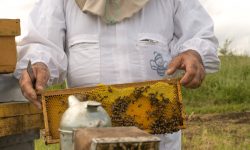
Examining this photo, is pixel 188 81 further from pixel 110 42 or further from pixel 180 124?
pixel 110 42

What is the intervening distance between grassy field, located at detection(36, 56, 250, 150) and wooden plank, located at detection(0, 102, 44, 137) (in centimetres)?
298

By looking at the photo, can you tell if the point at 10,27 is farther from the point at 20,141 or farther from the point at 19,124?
the point at 20,141

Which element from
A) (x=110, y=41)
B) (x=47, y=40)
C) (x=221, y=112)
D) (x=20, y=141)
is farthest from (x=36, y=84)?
(x=221, y=112)

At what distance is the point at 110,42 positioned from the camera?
2881 millimetres

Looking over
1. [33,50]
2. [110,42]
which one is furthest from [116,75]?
[33,50]

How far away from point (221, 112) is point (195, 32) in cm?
683

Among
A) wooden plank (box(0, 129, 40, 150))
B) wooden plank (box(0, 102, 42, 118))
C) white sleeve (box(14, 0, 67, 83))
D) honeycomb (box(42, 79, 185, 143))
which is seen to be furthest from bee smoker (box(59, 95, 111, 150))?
wooden plank (box(0, 129, 40, 150))

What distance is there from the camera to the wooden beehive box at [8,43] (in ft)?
10.1

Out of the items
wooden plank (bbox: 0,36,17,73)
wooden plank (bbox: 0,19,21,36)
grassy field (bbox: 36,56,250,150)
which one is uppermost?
wooden plank (bbox: 0,19,21,36)

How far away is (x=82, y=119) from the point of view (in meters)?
1.70

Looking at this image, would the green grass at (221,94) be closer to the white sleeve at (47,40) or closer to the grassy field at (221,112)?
the grassy field at (221,112)

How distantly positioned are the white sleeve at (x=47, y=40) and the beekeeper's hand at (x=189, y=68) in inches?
25.0

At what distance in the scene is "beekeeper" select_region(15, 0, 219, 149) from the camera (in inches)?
112

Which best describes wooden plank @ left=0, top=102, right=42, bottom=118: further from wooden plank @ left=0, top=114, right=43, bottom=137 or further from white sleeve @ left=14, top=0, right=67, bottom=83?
white sleeve @ left=14, top=0, right=67, bottom=83
